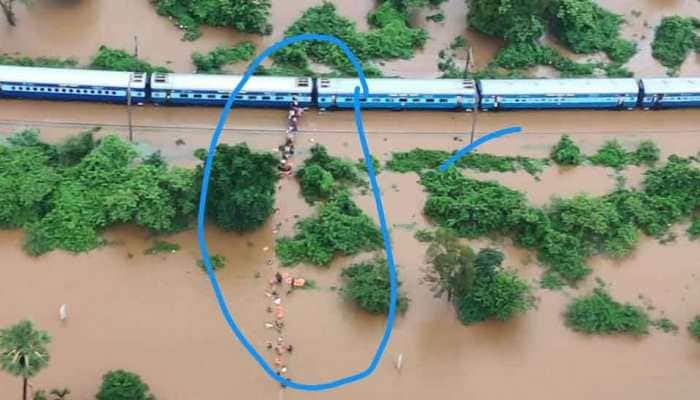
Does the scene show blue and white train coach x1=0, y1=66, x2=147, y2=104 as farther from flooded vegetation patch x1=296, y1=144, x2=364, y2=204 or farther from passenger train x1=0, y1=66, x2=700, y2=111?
flooded vegetation patch x1=296, y1=144, x2=364, y2=204

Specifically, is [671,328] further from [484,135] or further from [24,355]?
[24,355]

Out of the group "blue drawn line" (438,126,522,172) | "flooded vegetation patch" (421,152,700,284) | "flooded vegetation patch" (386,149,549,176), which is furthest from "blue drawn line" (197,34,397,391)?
"blue drawn line" (438,126,522,172)

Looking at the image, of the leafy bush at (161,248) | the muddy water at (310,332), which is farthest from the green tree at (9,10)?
the leafy bush at (161,248)

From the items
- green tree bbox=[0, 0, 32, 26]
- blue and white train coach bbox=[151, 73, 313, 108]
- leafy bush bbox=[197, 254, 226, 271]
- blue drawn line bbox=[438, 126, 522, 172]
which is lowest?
leafy bush bbox=[197, 254, 226, 271]

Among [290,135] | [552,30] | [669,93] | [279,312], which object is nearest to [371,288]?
[279,312]

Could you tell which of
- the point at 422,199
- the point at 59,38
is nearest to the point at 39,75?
the point at 59,38
